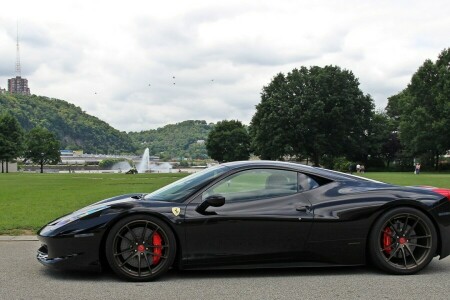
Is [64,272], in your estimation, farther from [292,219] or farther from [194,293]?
[292,219]

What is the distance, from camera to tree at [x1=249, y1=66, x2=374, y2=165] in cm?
6300

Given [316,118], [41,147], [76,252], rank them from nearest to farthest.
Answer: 1. [76,252]
2. [316,118]
3. [41,147]

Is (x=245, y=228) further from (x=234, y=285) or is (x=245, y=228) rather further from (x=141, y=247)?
(x=141, y=247)

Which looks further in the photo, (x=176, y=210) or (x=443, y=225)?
(x=443, y=225)

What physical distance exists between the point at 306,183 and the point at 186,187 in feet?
4.62

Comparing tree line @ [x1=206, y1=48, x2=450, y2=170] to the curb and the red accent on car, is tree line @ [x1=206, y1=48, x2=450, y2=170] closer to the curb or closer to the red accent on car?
the curb

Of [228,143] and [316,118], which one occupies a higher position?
[316,118]

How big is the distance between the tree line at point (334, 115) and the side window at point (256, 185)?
186 feet

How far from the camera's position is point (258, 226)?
5445mm

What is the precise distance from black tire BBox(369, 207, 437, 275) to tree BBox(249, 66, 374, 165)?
2232 inches

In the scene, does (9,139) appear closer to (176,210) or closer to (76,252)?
(76,252)

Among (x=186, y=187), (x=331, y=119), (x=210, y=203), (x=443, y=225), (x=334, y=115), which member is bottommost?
(x=443, y=225)

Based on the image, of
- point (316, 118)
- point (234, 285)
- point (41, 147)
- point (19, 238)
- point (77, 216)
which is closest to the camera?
point (234, 285)

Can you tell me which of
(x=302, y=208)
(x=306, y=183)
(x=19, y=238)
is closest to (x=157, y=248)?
(x=302, y=208)
